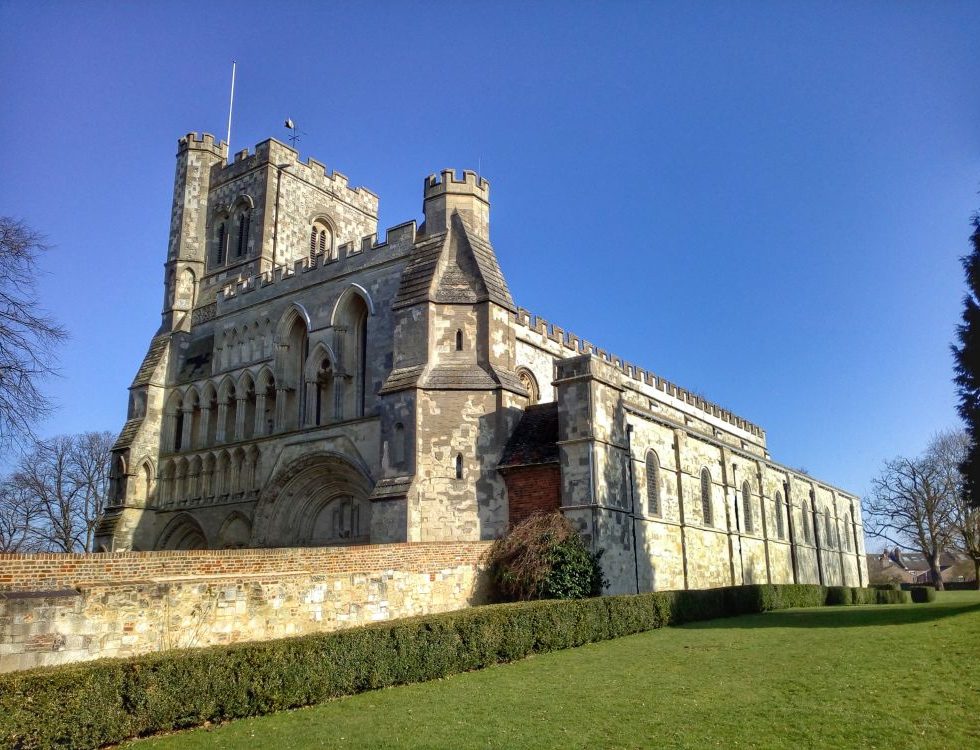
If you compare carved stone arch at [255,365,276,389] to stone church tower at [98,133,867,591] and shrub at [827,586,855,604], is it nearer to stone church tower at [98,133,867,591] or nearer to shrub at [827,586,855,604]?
stone church tower at [98,133,867,591]

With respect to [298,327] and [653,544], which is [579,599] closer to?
[653,544]

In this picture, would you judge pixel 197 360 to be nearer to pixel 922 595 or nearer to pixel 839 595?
pixel 839 595

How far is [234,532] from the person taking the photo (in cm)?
2859

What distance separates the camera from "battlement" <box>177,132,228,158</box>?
121 feet

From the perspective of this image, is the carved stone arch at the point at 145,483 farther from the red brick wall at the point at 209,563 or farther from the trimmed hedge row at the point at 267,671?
the trimmed hedge row at the point at 267,671

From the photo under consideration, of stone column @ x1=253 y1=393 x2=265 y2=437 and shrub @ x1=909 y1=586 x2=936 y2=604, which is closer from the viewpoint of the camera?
stone column @ x1=253 y1=393 x2=265 y2=437

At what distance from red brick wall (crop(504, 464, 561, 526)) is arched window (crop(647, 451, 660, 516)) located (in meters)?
3.77

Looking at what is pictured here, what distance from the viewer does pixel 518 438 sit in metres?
22.1

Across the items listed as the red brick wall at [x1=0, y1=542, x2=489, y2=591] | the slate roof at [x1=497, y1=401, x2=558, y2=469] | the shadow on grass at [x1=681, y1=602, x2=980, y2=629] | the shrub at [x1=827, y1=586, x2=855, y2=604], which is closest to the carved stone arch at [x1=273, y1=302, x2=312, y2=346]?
the slate roof at [x1=497, y1=401, x2=558, y2=469]

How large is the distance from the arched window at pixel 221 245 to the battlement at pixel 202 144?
14.0ft

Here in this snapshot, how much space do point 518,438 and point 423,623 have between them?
937 cm

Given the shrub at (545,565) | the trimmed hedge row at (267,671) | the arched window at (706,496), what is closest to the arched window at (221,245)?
the shrub at (545,565)

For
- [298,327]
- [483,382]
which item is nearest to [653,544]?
[483,382]

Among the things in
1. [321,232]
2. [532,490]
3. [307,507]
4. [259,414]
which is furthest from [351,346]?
[321,232]
